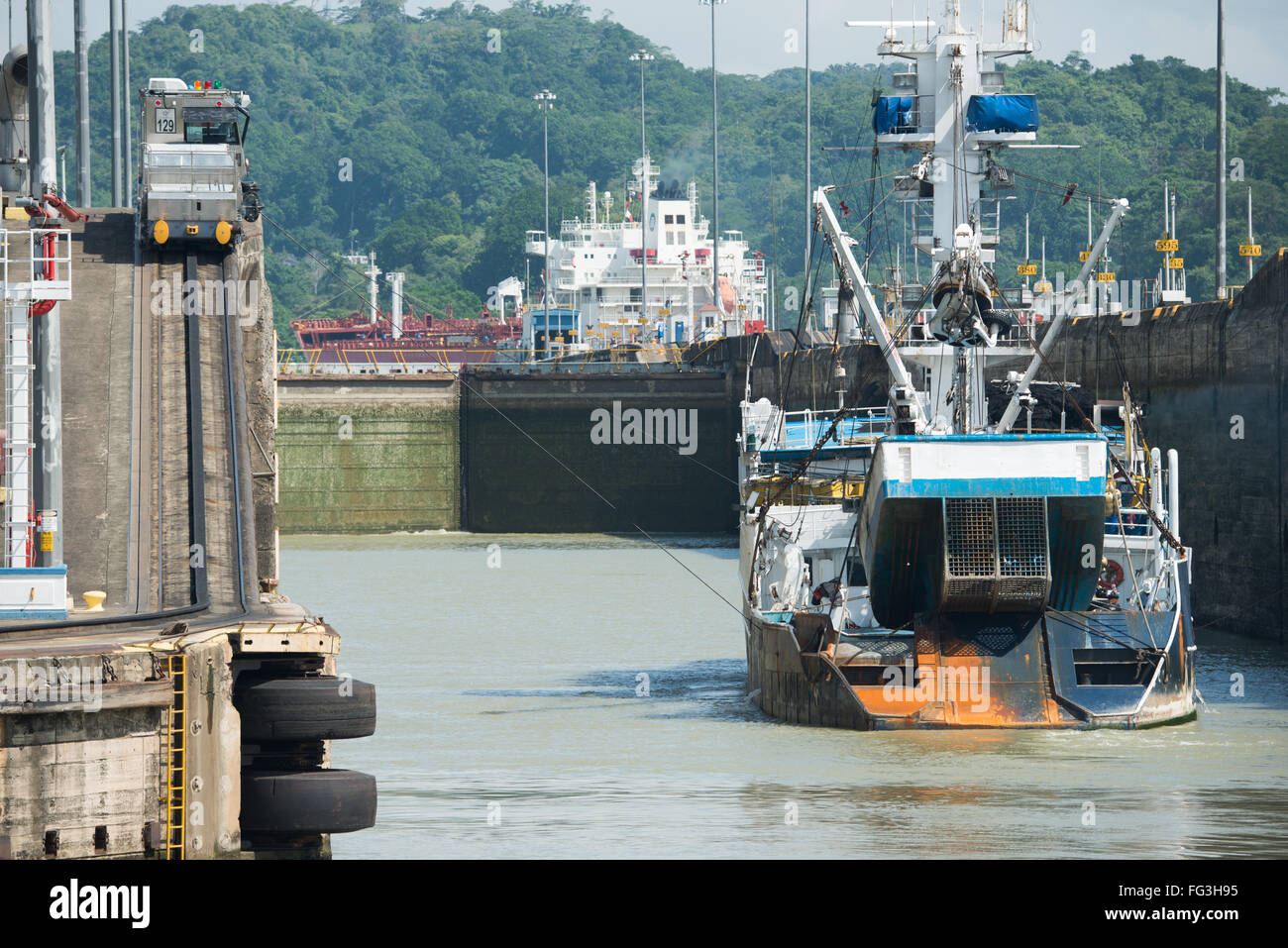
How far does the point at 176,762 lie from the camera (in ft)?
65.0

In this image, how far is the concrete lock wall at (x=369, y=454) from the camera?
7969 centimetres

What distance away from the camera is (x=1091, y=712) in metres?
31.5

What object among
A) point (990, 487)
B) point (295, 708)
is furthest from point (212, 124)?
point (295, 708)

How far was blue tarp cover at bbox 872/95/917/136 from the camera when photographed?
37.2m

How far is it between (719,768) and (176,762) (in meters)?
11.3

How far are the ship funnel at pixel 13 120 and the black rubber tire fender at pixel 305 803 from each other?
24299 millimetres

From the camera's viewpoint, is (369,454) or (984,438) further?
(369,454)

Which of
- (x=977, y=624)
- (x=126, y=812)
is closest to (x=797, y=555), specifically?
(x=977, y=624)

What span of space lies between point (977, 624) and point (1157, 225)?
421ft

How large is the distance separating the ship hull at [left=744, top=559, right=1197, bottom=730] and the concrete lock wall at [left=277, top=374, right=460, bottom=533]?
160 feet

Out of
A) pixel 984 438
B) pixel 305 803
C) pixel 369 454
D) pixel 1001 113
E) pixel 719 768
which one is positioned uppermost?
pixel 1001 113

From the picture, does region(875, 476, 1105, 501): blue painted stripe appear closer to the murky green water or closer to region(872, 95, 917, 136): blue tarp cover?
the murky green water

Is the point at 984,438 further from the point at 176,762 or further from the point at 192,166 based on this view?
the point at 192,166
